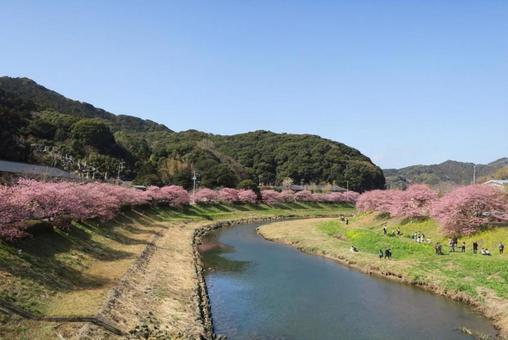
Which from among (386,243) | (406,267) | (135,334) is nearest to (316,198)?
(386,243)

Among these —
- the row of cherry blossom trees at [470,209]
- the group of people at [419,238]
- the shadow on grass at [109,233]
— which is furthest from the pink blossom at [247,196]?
the shadow on grass at [109,233]

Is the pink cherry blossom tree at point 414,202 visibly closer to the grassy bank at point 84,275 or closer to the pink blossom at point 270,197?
the grassy bank at point 84,275

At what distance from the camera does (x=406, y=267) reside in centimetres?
3212

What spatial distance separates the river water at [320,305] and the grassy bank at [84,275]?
2395mm

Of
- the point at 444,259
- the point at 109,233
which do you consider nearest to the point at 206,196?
the point at 109,233

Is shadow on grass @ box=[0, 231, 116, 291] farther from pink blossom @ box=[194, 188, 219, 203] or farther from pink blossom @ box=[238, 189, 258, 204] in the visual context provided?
pink blossom @ box=[238, 189, 258, 204]

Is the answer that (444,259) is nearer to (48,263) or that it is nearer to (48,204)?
(48,263)

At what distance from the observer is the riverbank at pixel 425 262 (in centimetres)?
2462

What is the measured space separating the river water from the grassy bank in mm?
2395

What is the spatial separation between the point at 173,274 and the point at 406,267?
56.7ft

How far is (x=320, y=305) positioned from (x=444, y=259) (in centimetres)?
1309

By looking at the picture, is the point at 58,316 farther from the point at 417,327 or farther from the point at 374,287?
the point at 374,287

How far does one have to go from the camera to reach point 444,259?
31703 millimetres

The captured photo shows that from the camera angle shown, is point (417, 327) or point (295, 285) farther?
point (295, 285)
